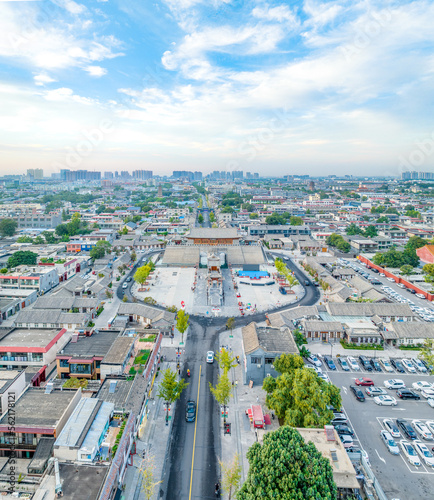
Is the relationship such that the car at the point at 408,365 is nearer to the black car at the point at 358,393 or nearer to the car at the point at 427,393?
the car at the point at 427,393

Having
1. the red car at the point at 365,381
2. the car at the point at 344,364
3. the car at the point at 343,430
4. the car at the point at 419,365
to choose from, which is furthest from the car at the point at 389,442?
the car at the point at 419,365

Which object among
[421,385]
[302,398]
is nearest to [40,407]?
[302,398]

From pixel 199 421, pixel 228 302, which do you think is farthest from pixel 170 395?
pixel 228 302

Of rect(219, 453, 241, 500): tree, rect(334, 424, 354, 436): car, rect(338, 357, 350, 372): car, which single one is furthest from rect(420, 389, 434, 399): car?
rect(219, 453, 241, 500): tree

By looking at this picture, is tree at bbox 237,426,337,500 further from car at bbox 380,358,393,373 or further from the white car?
car at bbox 380,358,393,373

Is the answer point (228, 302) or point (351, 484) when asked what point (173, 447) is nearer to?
point (351, 484)

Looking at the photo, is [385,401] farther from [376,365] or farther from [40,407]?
[40,407]
